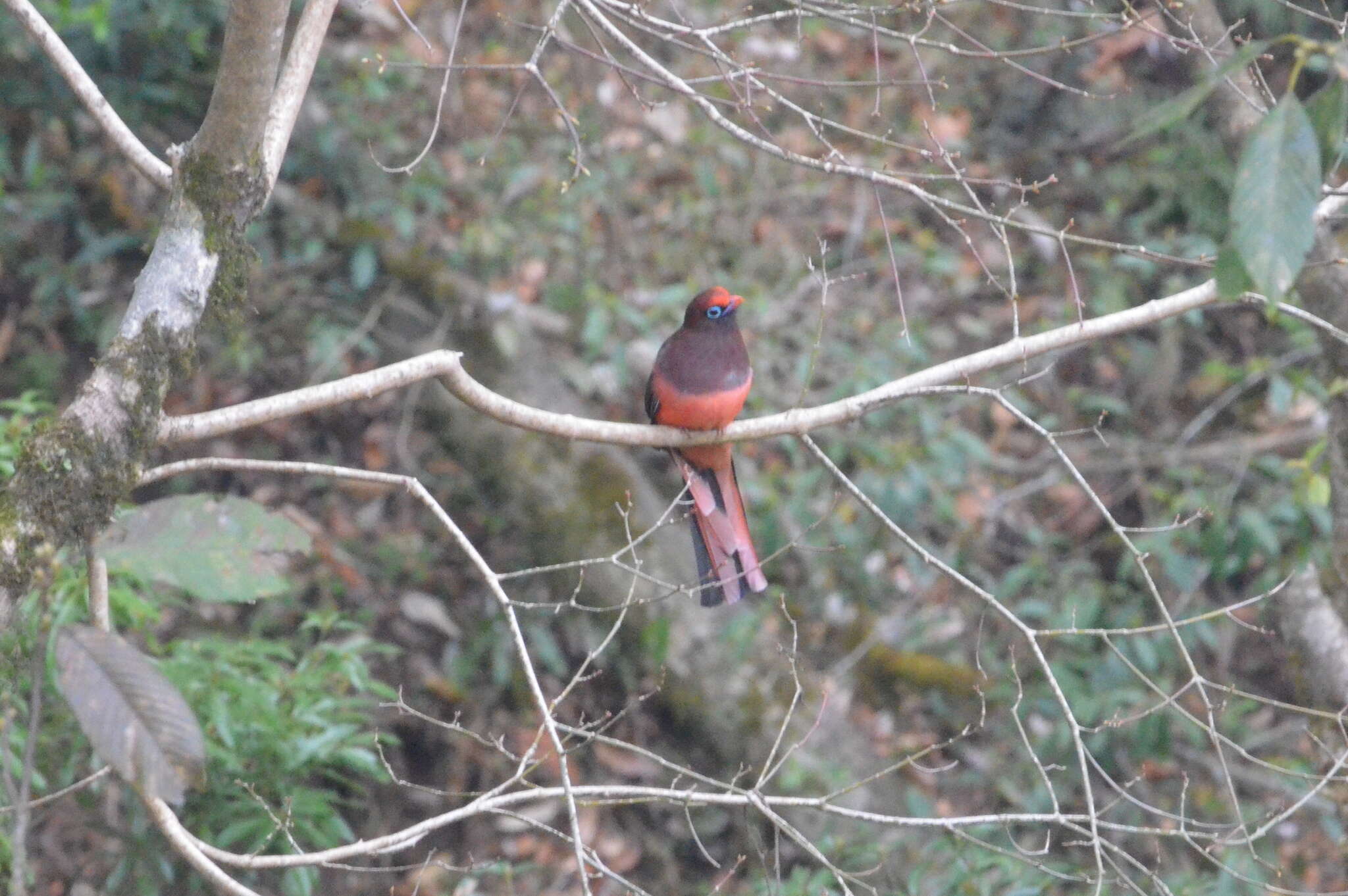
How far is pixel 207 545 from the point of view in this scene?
2.54m

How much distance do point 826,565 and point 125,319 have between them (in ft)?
12.7

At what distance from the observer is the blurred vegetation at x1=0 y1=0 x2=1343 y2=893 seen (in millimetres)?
5254

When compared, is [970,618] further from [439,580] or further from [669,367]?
[669,367]

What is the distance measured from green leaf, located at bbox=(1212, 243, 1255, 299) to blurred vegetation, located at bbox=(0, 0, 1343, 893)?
2680 mm

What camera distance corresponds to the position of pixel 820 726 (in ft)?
17.4

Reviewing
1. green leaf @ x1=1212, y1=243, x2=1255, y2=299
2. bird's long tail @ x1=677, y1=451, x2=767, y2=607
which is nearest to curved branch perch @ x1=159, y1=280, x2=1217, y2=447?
bird's long tail @ x1=677, y1=451, x2=767, y2=607

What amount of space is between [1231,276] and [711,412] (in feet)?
6.60

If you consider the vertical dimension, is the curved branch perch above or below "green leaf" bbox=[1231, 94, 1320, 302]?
below

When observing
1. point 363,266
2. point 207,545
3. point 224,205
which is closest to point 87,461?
point 207,545

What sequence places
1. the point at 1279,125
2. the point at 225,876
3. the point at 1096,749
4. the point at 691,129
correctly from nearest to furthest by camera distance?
the point at 1279,125, the point at 225,876, the point at 1096,749, the point at 691,129

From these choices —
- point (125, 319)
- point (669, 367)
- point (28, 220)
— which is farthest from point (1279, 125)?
point (28, 220)

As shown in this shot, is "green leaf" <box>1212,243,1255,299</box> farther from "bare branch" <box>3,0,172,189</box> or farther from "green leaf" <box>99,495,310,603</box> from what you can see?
"bare branch" <box>3,0,172,189</box>

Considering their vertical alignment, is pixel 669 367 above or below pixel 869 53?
above

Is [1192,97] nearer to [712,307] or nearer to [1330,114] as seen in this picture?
[1330,114]
